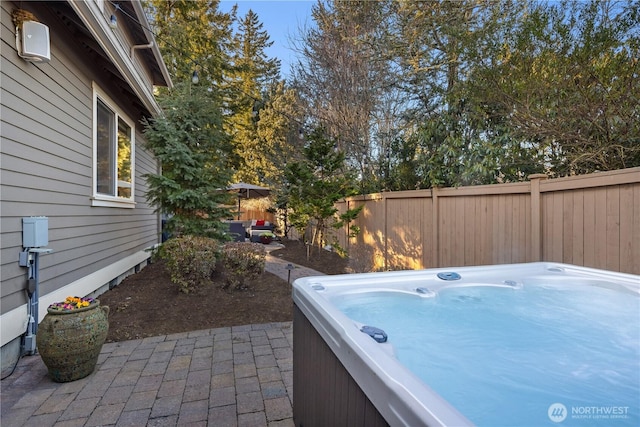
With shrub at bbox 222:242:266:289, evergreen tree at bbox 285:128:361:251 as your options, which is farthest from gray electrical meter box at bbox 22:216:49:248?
evergreen tree at bbox 285:128:361:251

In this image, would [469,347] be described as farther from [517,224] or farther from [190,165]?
[190,165]

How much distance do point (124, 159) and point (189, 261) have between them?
8.27ft

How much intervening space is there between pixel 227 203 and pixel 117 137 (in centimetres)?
191

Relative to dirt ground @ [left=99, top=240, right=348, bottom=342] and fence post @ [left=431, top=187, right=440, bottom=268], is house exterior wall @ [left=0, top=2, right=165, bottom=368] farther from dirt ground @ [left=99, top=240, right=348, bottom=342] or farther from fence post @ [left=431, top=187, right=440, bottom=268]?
fence post @ [left=431, top=187, right=440, bottom=268]

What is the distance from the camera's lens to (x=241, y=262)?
446 cm

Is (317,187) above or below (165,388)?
above

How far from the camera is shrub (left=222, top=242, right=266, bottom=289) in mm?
4465

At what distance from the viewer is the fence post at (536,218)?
3.59 meters

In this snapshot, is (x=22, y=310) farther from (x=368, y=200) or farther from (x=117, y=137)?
(x=368, y=200)

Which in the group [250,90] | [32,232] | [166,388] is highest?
[250,90]

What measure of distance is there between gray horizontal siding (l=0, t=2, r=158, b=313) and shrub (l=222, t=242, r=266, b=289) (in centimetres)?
164

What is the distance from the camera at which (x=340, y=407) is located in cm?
136

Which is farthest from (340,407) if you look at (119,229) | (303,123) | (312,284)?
(303,123)

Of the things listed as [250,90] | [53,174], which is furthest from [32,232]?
[250,90]
